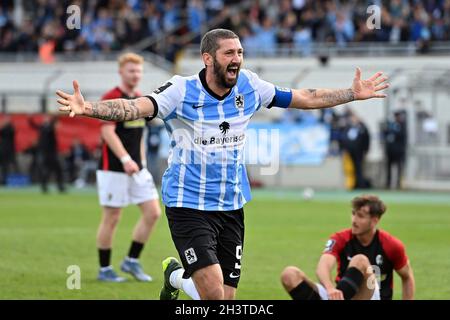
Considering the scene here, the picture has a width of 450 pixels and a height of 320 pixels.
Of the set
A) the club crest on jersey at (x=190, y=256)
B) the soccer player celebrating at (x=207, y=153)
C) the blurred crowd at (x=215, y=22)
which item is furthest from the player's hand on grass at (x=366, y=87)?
the blurred crowd at (x=215, y=22)

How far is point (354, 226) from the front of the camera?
29.3ft

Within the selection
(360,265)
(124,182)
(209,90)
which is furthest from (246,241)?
(209,90)

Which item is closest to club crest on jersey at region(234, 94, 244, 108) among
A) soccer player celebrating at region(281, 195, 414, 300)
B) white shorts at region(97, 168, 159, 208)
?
soccer player celebrating at region(281, 195, 414, 300)

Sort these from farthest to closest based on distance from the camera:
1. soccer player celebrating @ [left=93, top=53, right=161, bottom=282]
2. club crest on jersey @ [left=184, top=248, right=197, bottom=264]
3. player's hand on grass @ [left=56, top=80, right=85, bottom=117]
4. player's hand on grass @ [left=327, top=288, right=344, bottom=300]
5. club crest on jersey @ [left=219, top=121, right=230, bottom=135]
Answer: soccer player celebrating @ [left=93, top=53, right=161, bottom=282]
player's hand on grass @ [left=327, top=288, right=344, bottom=300]
club crest on jersey @ [left=219, top=121, right=230, bottom=135]
club crest on jersey @ [left=184, top=248, right=197, bottom=264]
player's hand on grass @ [left=56, top=80, right=85, bottom=117]

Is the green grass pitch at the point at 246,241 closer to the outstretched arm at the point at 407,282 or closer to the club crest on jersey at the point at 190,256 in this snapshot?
the outstretched arm at the point at 407,282

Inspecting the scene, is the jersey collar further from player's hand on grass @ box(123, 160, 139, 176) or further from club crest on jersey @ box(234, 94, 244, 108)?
player's hand on grass @ box(123, 160, 139, 176)

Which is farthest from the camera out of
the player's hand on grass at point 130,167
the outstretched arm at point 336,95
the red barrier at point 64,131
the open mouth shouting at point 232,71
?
the red barrier at point 64,131

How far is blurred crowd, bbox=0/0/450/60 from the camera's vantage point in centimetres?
3192

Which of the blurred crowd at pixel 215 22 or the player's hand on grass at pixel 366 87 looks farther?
the blurred crowd at pixel 215 22

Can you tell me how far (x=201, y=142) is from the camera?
781cm

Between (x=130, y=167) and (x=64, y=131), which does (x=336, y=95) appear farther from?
(x=64, y=131)

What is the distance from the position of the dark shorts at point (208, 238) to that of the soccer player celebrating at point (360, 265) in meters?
0.97

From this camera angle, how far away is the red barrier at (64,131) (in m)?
31.9

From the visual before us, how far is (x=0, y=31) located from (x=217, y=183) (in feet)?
110
